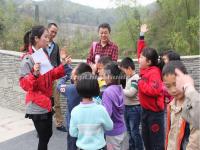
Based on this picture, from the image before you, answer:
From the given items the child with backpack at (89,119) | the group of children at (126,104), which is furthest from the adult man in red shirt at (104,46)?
the child with backpack at (89,119)

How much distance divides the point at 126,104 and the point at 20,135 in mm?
1791

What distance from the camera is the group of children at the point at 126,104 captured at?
85.5 inches

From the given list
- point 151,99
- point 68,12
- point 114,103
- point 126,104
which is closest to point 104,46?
point 126,104

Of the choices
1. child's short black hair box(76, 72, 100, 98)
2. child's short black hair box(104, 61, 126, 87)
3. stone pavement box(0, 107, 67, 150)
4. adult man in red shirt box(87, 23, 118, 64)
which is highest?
adult man in red shirt box(87, 23, 118, 64)

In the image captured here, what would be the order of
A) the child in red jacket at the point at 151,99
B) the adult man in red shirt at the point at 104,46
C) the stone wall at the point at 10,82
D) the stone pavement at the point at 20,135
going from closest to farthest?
1. the child in red jacket at the point at 151,99
2. the adult man in red shirt at the point at 104,46
3. the stone pavement at the point at 20,135
4. the stone wall at the point at 10,82

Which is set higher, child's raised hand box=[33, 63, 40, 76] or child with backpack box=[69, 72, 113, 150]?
child's raised hand box=[33, 63, 40, 76]

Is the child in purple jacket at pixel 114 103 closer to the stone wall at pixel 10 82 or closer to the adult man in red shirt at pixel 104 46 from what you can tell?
the adult man in red shirt at pixel 104 46

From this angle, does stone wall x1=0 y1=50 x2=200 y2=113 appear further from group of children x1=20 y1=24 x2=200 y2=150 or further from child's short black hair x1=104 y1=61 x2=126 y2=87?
child's short black hair x1=104 y1=61 x2=126 y2=87

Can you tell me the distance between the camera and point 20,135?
15.6 feet

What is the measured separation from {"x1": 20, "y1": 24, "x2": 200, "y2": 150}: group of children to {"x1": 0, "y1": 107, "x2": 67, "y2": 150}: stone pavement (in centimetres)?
94

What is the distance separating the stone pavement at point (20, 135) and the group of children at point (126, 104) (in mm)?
941

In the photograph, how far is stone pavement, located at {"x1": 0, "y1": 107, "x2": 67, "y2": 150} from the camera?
14.4 ft

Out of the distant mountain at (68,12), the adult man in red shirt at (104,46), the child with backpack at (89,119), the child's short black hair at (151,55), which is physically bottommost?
the child with backpack at (89,119)

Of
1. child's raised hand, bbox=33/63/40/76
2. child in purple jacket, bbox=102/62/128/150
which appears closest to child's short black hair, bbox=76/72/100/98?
child in purple jacket, bbox=102/62/128/150
